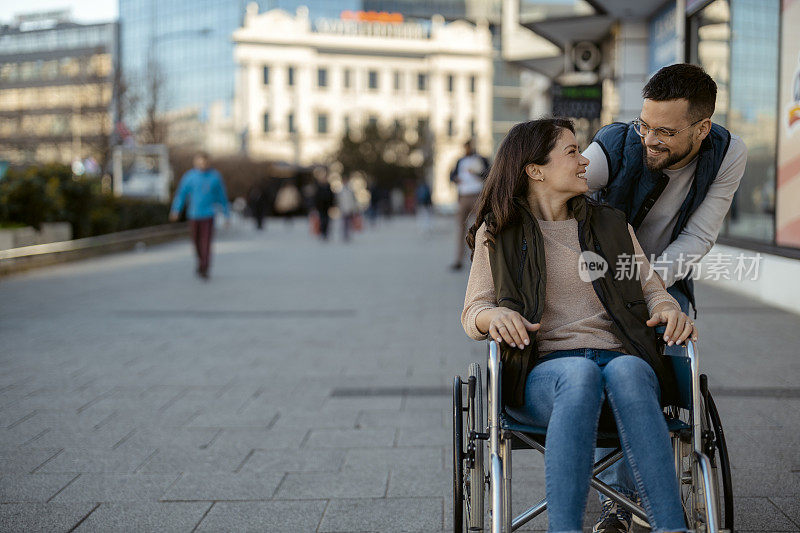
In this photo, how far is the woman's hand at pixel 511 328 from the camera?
2613mm

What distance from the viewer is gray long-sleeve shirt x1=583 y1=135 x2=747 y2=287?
3.09 metres

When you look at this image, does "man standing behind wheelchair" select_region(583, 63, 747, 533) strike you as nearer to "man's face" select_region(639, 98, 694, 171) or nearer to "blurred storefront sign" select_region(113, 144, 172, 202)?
"man's face" select_region(639, 98, 694, 171)

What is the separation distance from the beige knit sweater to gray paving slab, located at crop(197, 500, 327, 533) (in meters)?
1.10

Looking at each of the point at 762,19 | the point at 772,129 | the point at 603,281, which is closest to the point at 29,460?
the point at 603,281

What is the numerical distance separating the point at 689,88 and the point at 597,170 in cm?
40

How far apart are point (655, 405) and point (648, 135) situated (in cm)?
96

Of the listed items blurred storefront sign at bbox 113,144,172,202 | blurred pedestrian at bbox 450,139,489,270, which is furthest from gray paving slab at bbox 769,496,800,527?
blurred storefront sign at bbox 113,144,172,202

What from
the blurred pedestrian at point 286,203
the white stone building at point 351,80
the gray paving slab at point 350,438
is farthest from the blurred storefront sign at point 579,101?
the white stone building at point 351,80

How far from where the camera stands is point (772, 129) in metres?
9.22

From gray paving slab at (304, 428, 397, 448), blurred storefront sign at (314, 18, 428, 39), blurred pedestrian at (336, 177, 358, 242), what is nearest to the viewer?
gray paving slab at (304, 428, 397, 448)

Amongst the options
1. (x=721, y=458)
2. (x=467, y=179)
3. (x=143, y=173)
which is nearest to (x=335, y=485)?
(x=721, y=458)

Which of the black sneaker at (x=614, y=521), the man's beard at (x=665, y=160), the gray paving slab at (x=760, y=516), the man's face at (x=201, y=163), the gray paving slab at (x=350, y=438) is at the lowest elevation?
the gray paving slab at (x=350, y=438)

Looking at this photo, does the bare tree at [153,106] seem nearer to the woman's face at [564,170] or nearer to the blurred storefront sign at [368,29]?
the woman's face at [564,170]

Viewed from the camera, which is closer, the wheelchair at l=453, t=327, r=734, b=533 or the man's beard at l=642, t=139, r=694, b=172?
the wheelchair at l=453, t=327, r=734, b=533
